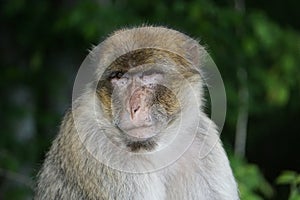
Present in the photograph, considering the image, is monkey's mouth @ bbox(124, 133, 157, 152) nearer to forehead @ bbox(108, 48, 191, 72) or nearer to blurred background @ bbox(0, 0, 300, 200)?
forehead @ bbox(108, 48, 191, 72)

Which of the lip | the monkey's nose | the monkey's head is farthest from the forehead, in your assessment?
the lip

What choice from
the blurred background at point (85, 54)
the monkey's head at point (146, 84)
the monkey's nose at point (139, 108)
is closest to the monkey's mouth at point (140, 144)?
the monkey's head at point (146, 84)

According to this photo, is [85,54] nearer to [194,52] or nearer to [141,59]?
[194,52]

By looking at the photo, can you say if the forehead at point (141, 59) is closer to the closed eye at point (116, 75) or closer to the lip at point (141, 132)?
the closed eye at point (116, 75)

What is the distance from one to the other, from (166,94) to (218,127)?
72cm

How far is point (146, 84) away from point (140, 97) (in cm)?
17

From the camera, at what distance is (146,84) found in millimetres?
6824

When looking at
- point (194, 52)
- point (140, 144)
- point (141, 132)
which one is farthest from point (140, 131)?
point (194, 52)

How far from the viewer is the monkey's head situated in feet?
22.0

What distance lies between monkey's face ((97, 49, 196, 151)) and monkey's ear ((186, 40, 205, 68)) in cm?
23

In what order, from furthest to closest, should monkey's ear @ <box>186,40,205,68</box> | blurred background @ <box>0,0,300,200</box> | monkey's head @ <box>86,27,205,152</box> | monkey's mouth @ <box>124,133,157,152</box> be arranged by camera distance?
1. blurred background @ <box>0,0,300,200</box>
2. monkey's ear @ <box>186,40,205,68</box>
3. monkey's mouth @ <box>124,133,157,152</box>
4. monkey's head @ <box>86,27,205,152</box>

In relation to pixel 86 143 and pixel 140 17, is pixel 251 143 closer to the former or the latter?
pixel 140 17

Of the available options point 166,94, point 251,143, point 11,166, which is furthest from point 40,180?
point 251,143

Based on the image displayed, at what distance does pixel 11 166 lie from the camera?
1080 cm
